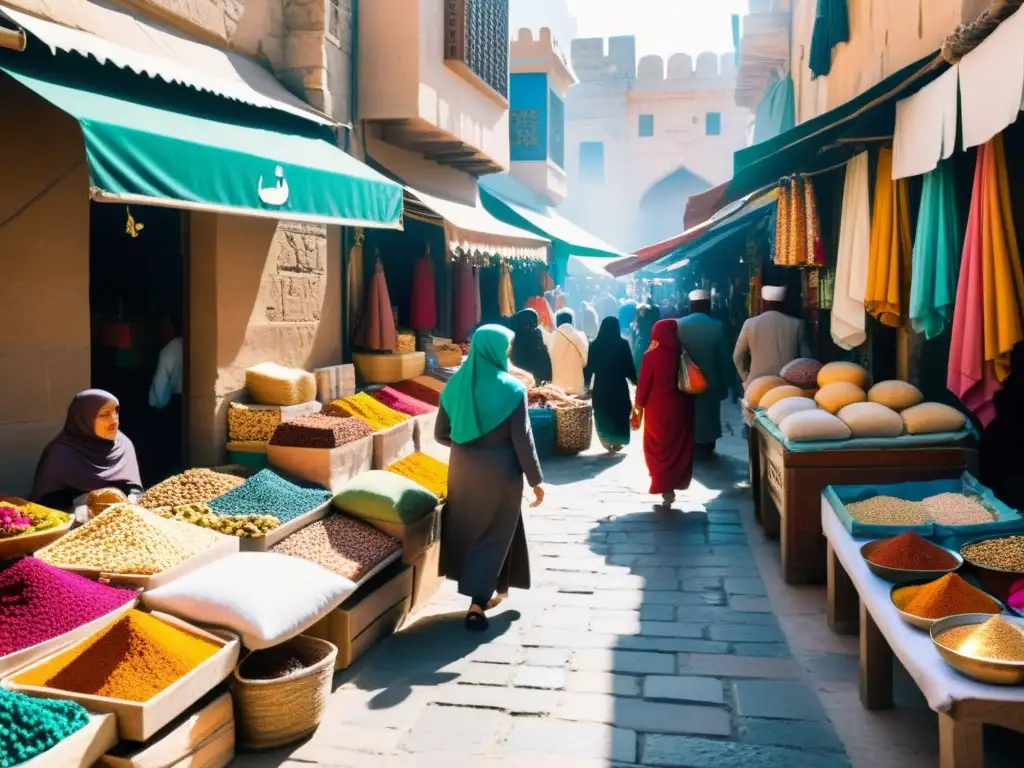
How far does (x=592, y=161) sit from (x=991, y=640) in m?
30.1

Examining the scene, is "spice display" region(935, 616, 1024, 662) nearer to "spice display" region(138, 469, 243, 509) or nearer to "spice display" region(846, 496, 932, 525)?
"spice display" region(846, 496, 932, 525)

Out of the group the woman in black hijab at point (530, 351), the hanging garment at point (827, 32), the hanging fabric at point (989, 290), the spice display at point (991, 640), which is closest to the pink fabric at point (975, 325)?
the hanging fabric at point (989, 290)

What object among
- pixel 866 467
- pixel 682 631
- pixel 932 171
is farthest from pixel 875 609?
pixel 932 171

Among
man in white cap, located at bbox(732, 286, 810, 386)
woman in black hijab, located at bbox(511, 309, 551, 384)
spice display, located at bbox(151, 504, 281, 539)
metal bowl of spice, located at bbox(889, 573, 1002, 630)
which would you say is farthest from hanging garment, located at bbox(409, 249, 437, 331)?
metal bowl of spice, located at bbox(889, 573, 1002, 630)

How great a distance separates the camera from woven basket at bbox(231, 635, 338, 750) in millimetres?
3646

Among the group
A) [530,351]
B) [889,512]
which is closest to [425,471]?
[889,512]

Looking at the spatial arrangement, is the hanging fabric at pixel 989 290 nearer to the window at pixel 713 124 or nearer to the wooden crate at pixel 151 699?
the wooden crate at pixel 151 699

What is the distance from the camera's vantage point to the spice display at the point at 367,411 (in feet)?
22.0

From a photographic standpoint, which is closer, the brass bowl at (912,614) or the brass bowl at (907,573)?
the brass bowl at (912,614)

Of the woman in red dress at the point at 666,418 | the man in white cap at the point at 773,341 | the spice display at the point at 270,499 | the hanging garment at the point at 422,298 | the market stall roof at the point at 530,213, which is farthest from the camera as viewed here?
the market stall roof at the point at 530,213

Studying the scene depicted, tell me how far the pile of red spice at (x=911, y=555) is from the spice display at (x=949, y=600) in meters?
0.32

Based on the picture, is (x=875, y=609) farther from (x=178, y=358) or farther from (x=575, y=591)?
(x=178, y=358)

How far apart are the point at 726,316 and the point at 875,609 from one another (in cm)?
1413

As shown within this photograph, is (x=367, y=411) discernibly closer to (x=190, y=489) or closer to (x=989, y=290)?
(x=190, y=489)
